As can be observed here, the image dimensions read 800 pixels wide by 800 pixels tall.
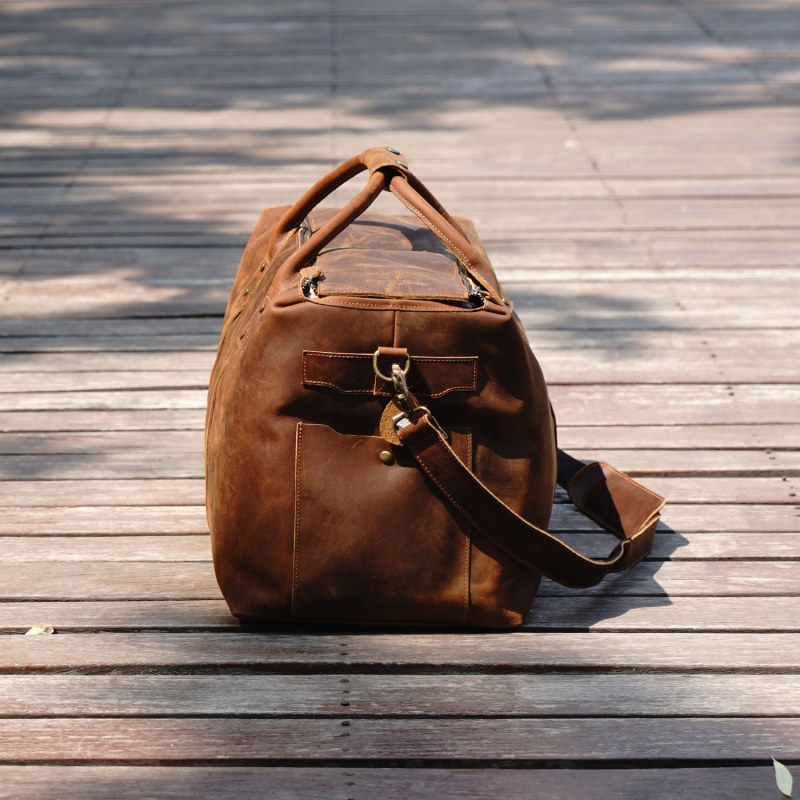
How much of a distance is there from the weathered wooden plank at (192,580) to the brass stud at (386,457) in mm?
413

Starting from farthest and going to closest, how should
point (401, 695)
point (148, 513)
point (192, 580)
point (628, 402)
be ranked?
point (628, 402) → point (148, 513) → point (192, 580) → point (401, 695)

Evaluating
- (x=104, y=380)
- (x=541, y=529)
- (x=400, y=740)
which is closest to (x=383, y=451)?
(x=541, y=529)

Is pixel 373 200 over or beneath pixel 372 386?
over

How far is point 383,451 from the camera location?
177 cm

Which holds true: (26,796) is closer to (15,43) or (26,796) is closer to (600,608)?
(600,608)

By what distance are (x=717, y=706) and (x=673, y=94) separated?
373 centimetres

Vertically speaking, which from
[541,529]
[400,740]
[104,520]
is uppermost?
[541,529]

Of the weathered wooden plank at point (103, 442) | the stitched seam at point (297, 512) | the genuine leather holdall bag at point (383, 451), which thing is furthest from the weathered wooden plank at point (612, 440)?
the stitched seam at point (297, 512)

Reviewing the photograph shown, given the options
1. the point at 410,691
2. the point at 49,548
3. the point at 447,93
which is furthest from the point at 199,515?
the point at 447,93

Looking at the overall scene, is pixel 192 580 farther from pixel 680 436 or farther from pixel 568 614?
pixel 680 436

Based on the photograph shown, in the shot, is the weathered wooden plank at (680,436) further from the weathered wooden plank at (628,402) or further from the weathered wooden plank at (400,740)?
the weathered wooden plank at (400,740)

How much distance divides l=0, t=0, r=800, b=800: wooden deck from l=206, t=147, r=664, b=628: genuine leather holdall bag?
97 mm

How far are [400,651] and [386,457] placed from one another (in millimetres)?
302

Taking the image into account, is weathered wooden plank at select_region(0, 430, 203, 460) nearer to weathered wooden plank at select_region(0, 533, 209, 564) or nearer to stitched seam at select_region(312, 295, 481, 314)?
weathered wooden plank at select_region(0, 533, 209, 564)
